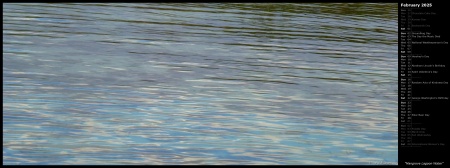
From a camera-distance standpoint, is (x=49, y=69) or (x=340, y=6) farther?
(x=340, y=6)

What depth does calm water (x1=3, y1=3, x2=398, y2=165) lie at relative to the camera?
7.30 meters

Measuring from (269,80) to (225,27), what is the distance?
2.52m

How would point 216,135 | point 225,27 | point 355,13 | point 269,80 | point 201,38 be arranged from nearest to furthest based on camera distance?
point 216,135 → point 269,80 → point 201,38 → point 225,27 → point 355,13

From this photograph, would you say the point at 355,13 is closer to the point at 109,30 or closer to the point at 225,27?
the point at 225,27

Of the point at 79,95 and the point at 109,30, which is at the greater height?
the point at 109,30

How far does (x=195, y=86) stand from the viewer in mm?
8906

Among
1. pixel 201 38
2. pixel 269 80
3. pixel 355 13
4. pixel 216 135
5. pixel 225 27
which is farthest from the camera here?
pixel 355 13

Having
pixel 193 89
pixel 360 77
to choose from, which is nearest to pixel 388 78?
pixel 360 77

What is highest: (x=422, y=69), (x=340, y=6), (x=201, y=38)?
(x=340, y=6)

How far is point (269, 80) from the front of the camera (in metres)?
9.25

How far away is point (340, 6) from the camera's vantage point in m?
13.6

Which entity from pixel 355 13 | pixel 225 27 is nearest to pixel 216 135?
pixel 225 27

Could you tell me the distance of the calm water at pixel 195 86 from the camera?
7.30 m

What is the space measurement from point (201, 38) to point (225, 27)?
804mm
